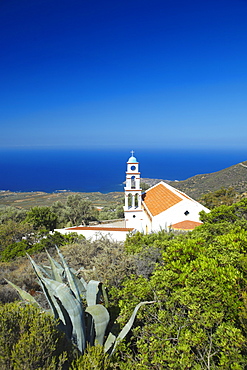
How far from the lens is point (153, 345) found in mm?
4055

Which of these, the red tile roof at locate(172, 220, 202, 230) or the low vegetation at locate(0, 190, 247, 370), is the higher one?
the red tile roof at locate(172, 220, 202, 230)

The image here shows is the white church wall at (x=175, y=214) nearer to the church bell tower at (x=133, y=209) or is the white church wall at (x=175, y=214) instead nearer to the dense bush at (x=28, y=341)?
the church bell tower at (x=133, y=209)

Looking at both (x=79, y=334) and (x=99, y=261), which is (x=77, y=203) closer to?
(x=99, y=261)

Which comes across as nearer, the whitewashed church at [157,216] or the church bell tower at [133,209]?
the whitewashed church at [157,216]

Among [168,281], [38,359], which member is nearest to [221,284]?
[168,281]

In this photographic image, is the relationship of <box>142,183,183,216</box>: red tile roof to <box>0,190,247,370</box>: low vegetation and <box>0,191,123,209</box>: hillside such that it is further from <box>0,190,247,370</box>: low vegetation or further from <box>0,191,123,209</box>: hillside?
<box>0,191,123,209</box>: hillside

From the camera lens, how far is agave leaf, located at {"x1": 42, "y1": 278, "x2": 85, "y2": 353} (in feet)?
13.4

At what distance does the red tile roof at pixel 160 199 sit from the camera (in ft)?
54.0

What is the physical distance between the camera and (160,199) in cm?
1895

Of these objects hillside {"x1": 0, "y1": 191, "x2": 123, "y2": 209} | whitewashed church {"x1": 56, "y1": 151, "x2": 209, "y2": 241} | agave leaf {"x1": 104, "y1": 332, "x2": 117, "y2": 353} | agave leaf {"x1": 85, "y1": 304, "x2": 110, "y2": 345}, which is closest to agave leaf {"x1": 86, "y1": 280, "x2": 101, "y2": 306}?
agave leaf {"x1": 85, "y1": 304, "x2": 110, "y2": 345}

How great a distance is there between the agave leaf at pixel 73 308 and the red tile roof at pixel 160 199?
12.2 m

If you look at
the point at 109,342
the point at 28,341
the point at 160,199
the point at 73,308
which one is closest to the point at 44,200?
the point at 160,199

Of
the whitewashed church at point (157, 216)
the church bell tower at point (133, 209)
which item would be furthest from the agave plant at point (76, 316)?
the church bell tower at point (133, 209)

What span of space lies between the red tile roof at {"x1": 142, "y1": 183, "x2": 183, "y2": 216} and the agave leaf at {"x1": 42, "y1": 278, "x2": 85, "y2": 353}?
39.9 ft
